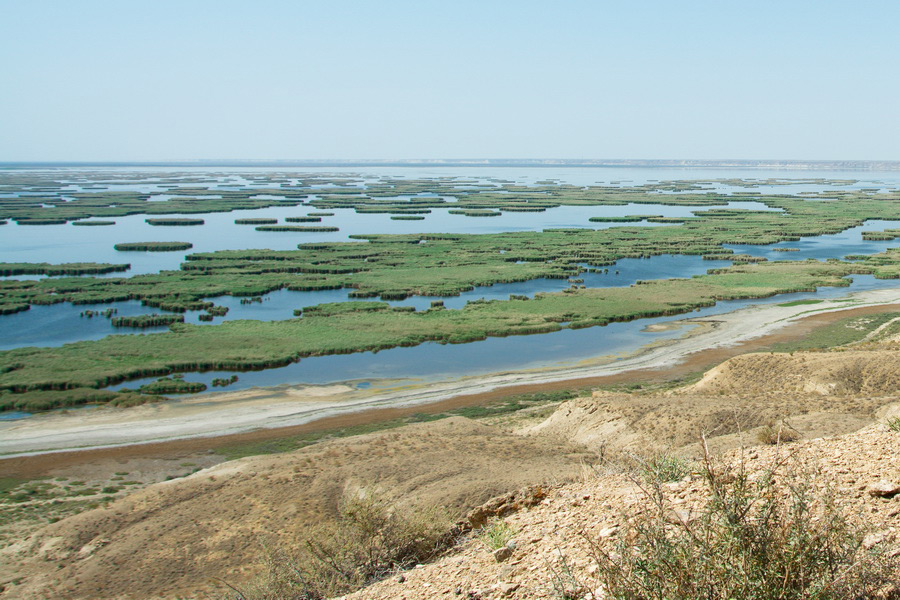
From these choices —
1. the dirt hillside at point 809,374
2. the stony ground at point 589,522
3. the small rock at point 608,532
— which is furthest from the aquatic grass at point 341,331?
the small rock at point 608,532

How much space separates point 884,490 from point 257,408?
2619cm

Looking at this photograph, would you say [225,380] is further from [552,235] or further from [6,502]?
[552,235]

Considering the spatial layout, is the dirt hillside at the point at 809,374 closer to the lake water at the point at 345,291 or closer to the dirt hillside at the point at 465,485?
the dirt hillside at the point at 465,485

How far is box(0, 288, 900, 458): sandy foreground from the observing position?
27078 mm

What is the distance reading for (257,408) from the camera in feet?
100

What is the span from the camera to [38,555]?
54.8ft

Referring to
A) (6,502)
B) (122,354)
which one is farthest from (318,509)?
(122,354)

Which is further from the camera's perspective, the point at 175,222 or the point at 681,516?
the point at 175,222

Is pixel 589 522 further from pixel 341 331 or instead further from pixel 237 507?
pixel 341 331

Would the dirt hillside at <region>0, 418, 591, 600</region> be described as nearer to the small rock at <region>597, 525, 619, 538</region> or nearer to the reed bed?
the small rock at <region>597, 525, 619, 538</region>

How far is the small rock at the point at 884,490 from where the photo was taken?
25.6ft

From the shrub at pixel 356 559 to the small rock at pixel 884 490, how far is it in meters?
5.76

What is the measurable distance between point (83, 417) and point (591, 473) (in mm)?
24910

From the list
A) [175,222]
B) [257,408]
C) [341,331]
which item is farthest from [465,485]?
[175,222]
